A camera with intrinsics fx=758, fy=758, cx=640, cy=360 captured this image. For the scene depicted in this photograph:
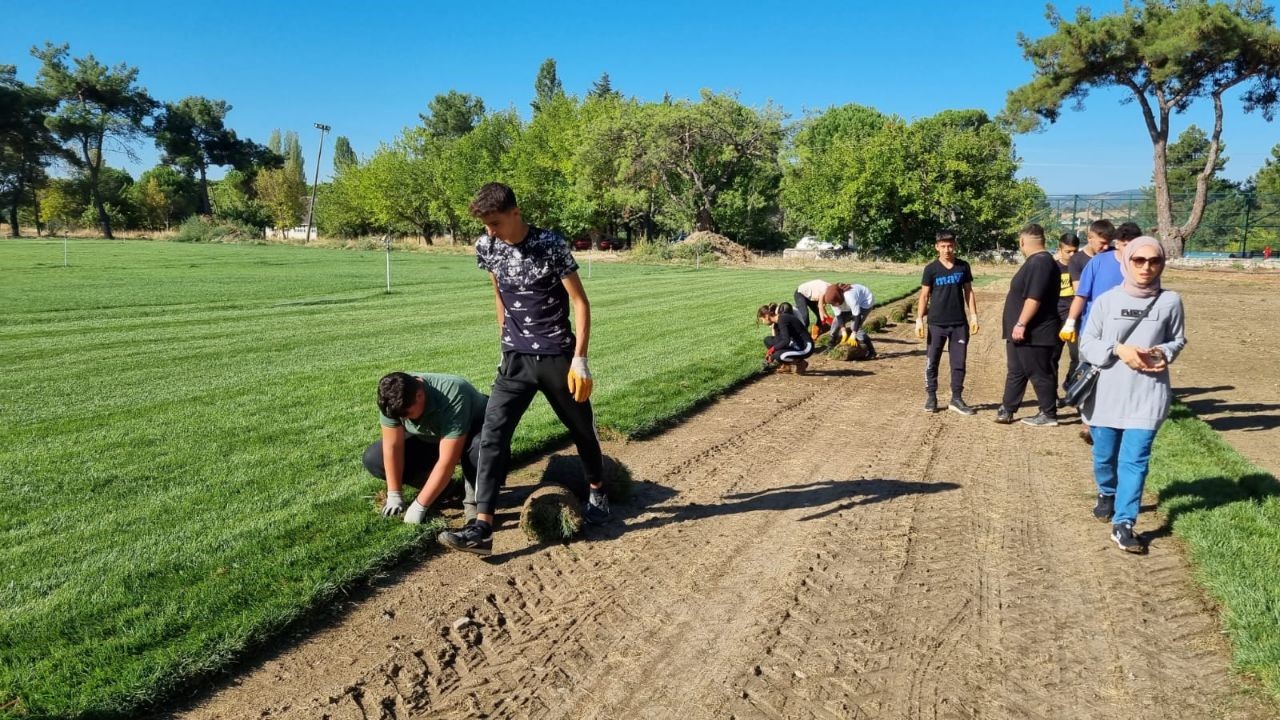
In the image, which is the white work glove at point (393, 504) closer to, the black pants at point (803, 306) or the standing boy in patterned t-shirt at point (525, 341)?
the standing boy in patterned t-shirt at point (525, 341)

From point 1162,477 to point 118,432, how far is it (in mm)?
8504

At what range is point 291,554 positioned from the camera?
4176 millimetres

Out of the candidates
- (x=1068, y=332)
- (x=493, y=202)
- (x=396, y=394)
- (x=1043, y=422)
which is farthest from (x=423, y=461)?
(x=1043, y=422)

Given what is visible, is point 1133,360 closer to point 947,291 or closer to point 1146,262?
point 1146,262

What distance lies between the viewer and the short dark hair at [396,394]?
4.20 m

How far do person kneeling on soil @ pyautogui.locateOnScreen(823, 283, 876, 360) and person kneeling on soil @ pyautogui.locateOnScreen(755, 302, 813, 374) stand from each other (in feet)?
3.34

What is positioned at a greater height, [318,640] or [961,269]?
[961,269]

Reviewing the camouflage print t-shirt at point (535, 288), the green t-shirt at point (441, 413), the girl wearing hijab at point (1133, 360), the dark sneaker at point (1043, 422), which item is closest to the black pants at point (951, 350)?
the dark sneaker at point (1043, 422)

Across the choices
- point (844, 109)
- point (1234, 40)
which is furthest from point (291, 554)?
point (844, 109)

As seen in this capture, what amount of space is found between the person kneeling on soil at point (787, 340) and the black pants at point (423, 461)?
20.4 ft

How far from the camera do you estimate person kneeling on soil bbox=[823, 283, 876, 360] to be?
11.2 meters

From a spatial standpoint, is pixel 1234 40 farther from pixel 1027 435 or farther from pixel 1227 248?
pixel 1027 435

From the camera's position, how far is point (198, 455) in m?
5.97

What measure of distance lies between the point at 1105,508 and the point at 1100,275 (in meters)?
2.58
